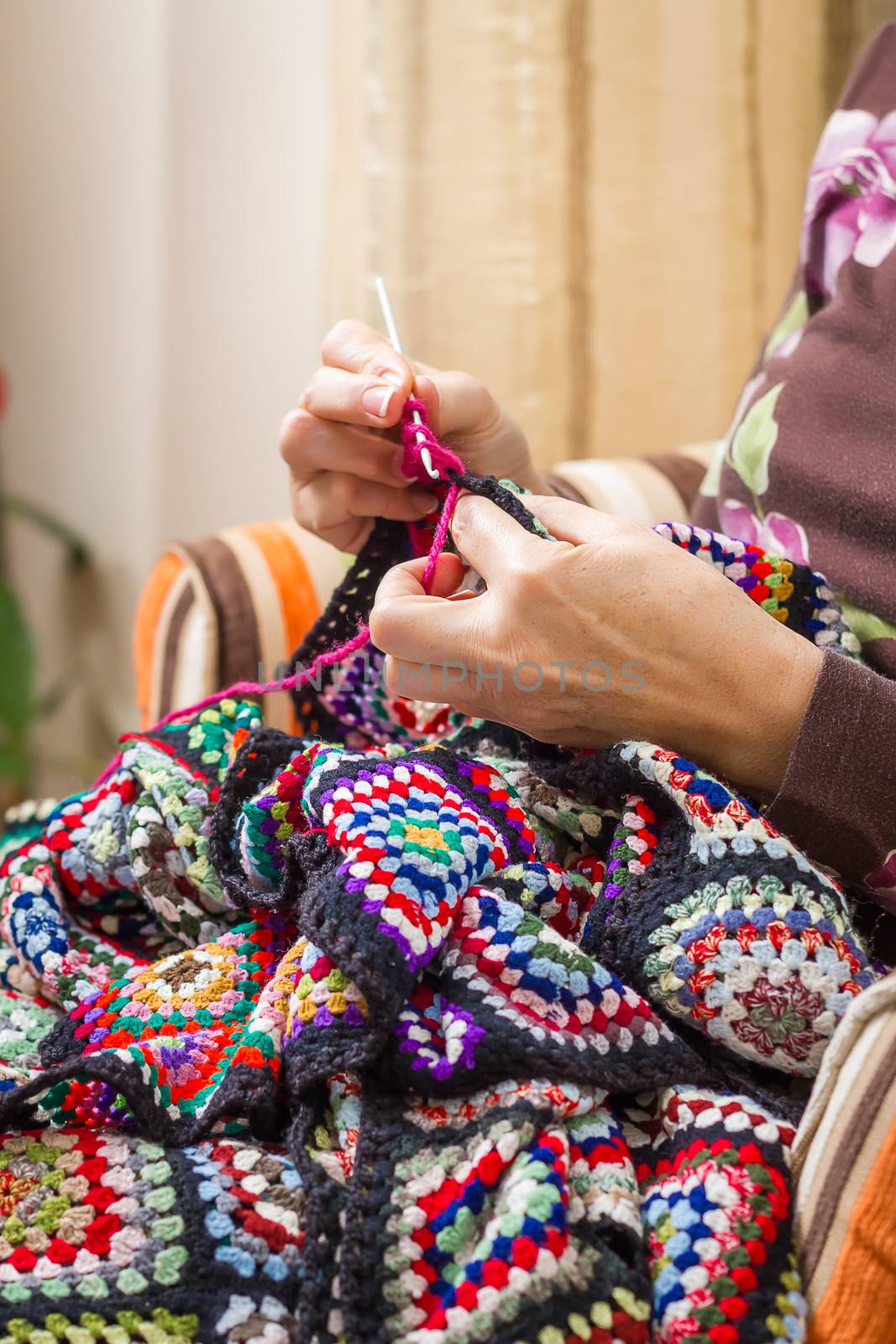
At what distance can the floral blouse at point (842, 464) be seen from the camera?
58cm

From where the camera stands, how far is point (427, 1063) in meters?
0.48

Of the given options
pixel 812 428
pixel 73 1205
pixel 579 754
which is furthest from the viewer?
pixel 812 428

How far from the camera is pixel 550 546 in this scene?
0.58 m

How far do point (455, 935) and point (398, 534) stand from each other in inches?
14.0

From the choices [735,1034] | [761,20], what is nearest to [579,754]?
[735,1034]

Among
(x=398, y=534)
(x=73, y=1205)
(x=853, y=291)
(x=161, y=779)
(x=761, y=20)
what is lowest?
(x=73, y=1205)

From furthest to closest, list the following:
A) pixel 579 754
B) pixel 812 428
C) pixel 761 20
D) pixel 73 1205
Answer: pixel 761 20, pixel 812 428, pixel 579 754, pixel 73 1205

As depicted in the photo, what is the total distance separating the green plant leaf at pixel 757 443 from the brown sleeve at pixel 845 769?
0.84 feet

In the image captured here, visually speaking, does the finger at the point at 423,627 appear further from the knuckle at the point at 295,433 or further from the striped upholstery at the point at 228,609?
the striped upholstery at the point at 228,609

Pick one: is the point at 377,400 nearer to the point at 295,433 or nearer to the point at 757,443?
the point at 295,433

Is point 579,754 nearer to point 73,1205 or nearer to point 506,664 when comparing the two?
point 506,664

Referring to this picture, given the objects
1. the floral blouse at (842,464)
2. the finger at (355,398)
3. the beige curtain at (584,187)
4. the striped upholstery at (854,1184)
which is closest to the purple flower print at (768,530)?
the floral blouse at (842,464)

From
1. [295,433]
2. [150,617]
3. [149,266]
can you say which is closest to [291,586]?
[150,617]

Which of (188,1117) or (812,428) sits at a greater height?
(812,428)
